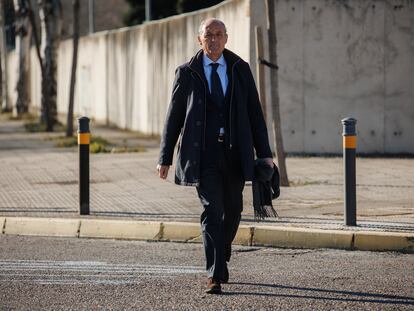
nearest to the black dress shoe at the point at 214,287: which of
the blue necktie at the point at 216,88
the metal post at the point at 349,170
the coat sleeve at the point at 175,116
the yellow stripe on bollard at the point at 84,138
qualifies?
the coat sleeve at the point at 175,116

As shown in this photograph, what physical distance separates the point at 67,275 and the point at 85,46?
25680 mm

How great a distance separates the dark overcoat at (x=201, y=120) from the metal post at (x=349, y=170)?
2382 millimetres

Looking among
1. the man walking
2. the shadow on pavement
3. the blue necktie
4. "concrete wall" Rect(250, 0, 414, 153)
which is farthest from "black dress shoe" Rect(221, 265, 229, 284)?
"concrete wall" Rect(250, 0, 414, 153)

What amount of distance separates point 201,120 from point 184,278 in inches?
49.6

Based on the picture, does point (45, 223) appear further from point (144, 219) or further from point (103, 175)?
point (103, 175)

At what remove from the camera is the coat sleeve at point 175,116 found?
7.36 meters

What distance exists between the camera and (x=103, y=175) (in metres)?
15.0

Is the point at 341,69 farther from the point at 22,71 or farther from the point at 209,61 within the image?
the point at 22,71

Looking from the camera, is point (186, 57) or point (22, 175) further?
point (186, 57)

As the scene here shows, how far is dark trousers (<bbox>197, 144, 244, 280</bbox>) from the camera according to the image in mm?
7254

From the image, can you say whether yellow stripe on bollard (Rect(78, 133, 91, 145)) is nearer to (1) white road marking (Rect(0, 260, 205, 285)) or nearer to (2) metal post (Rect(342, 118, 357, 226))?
(1) white road marking (Rect(0, 260, 205, 285))

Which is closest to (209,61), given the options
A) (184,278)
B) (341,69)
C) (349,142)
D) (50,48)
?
(184,278)

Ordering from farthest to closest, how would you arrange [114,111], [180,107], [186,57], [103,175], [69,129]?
[114,111], [69,129], [186,57], [103,175], [180,107]

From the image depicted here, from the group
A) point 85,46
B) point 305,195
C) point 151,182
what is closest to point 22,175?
point 151,182
